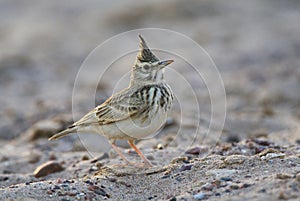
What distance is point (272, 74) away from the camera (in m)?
15.1

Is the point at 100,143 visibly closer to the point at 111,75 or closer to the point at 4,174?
the point at 4,174

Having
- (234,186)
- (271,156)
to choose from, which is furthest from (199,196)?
(271,156)

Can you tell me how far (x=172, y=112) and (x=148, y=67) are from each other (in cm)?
358

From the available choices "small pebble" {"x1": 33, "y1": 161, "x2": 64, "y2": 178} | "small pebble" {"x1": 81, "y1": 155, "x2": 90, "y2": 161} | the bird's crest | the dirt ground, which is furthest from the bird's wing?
"small pebble" {"x1": 81, "y1": 155, "x2": 90, "y2": 161}

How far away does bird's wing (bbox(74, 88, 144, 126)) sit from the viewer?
7457 millimetres

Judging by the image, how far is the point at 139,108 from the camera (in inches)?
291

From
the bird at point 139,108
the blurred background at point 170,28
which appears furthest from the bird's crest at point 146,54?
the blurred background at point 170,28

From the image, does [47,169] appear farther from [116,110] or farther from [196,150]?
[196,150]

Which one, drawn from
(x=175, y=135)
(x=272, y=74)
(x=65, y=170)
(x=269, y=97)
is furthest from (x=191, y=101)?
(x=65, y=170)

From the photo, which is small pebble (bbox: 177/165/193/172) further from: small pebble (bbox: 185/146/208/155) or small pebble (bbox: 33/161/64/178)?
small pebble (bbox: 33/161/64/178)

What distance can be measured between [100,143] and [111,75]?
668cm

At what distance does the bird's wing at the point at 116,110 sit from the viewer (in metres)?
7.46

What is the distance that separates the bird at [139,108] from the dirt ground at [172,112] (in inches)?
17.4

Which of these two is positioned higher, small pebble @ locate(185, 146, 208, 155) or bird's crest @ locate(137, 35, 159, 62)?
bird's crest @ locate(137, 35, 159, 62)
